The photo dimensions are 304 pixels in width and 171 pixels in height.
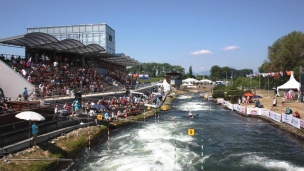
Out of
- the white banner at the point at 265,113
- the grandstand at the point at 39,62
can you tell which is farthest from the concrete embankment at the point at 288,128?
the grandstand at the point at 39,62

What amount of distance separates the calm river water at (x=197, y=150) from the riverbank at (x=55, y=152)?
38.0 inches

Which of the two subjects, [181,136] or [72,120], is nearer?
[72,120]

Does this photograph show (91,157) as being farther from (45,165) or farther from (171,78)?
(171,78)

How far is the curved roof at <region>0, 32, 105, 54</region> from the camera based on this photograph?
3581 centimetres

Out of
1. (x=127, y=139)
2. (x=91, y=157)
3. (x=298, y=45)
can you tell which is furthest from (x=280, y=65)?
(x=91, y=157)

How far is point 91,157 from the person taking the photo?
21.3 m

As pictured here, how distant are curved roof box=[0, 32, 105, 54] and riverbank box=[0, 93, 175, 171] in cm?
1621

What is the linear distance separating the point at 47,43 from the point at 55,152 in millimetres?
24879

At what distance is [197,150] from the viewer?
23.4 metres

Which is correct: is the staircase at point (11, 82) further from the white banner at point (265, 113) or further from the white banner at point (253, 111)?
the white banner at point (253, 111)

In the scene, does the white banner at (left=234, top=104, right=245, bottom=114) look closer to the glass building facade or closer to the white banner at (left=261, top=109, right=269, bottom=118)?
the white banner at (left=261, top=109, right=269, bottom=118)

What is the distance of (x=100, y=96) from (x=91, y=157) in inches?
694

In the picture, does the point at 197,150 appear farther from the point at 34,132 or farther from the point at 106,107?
the point at 106,107

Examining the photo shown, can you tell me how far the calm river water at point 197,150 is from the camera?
19359 mm
